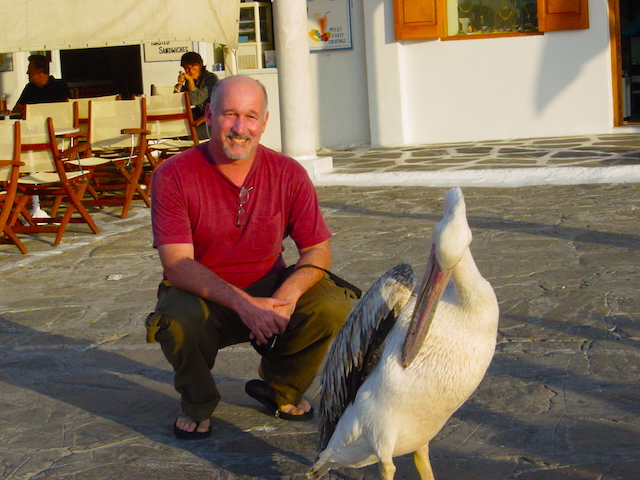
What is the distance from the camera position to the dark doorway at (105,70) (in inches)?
625

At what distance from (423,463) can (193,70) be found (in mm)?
7732

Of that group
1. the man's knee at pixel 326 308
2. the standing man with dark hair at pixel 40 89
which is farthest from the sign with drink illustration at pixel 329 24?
the man's knee at pixel 326 308

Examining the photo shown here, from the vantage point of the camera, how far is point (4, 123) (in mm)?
6723

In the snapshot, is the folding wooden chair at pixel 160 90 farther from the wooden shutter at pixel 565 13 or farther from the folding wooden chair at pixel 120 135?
the wooden shutter at pixel 565 13

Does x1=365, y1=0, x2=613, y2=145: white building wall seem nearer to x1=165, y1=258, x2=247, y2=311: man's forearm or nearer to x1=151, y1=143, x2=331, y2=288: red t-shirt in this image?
x1=151, y1=143, x2=331, y2=288: red t-shirt

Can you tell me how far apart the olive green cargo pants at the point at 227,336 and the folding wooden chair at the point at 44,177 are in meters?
3.94

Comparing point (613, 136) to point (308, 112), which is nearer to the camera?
point (308, 112)

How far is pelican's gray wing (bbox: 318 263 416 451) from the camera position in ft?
9.23

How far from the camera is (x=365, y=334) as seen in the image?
284 centimetres

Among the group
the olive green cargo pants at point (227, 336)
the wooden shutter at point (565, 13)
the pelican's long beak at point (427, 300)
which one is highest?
the wooden shutter at point (565, 13)

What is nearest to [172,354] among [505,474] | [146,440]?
[146,440]

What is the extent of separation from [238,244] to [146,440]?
2.90 feet

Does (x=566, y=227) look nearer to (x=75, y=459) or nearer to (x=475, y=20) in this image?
(x=75, y=459)

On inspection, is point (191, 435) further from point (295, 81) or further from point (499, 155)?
point (499, 155)
